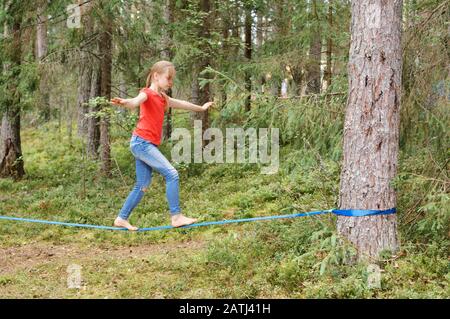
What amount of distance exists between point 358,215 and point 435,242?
1065 millimetres

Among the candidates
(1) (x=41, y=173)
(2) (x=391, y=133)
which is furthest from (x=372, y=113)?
(1) (x=41, y=173)

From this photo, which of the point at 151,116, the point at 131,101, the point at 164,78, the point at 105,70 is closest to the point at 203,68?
the point at 105,70

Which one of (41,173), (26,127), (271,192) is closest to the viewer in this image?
(271,192)

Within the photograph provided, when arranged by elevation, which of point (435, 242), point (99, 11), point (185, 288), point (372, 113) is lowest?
point (185, 288)

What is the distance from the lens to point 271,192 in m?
10.4

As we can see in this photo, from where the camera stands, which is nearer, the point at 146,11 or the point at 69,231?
the point at 69,231

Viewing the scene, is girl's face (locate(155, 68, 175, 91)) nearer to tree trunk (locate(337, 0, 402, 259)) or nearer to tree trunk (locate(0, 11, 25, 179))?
tree trunk (locate(337, 0, 402, 259))

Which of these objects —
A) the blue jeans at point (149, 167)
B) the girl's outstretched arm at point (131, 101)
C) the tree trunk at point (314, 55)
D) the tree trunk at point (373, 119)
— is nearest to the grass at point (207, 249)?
the tree trunk at point (373, 119)

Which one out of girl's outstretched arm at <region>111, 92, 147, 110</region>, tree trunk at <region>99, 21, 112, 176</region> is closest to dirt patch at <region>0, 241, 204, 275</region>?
girl's outstretched arm at <region>111, 92, 147, 110</region>

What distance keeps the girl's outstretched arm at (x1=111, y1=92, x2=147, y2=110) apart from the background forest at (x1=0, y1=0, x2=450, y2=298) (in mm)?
1138

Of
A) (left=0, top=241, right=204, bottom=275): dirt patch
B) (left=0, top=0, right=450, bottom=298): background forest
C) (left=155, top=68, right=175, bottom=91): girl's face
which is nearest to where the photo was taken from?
(left=0, top=0, right=450, bottom=298): background forest

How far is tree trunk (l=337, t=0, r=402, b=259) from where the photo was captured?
5.75 m

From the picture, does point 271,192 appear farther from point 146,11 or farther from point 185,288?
point 146,11

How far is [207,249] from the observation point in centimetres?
761
